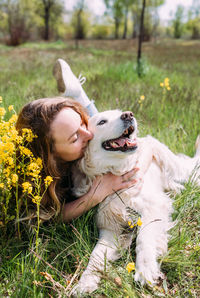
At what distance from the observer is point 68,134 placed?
1.94 m

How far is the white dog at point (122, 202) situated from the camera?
167cm

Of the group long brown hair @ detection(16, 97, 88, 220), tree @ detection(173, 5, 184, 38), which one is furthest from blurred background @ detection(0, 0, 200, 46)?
long brown hair @ detection(16, 97, 88, 220)

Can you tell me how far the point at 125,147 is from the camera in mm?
1895

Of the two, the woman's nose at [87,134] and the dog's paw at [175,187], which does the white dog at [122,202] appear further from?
the dog's paw at [175,187]

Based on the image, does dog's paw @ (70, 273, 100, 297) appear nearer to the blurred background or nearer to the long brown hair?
the long brown hair

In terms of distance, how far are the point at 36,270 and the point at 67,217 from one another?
50cm

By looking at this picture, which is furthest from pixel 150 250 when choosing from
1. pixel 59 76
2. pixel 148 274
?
A: pixel 59 76

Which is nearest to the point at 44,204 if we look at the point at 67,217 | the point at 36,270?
the point at 67,217

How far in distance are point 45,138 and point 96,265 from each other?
0.95 m

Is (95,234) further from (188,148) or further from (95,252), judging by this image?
(188,148)

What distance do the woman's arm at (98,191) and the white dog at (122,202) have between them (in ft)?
0.14

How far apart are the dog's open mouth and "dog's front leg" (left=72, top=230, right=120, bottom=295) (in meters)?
0.61

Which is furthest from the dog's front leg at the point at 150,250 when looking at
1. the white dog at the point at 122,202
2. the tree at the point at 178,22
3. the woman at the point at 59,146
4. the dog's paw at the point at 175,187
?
the tree at the point at 178,22

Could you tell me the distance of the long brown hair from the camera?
196 centimetres
